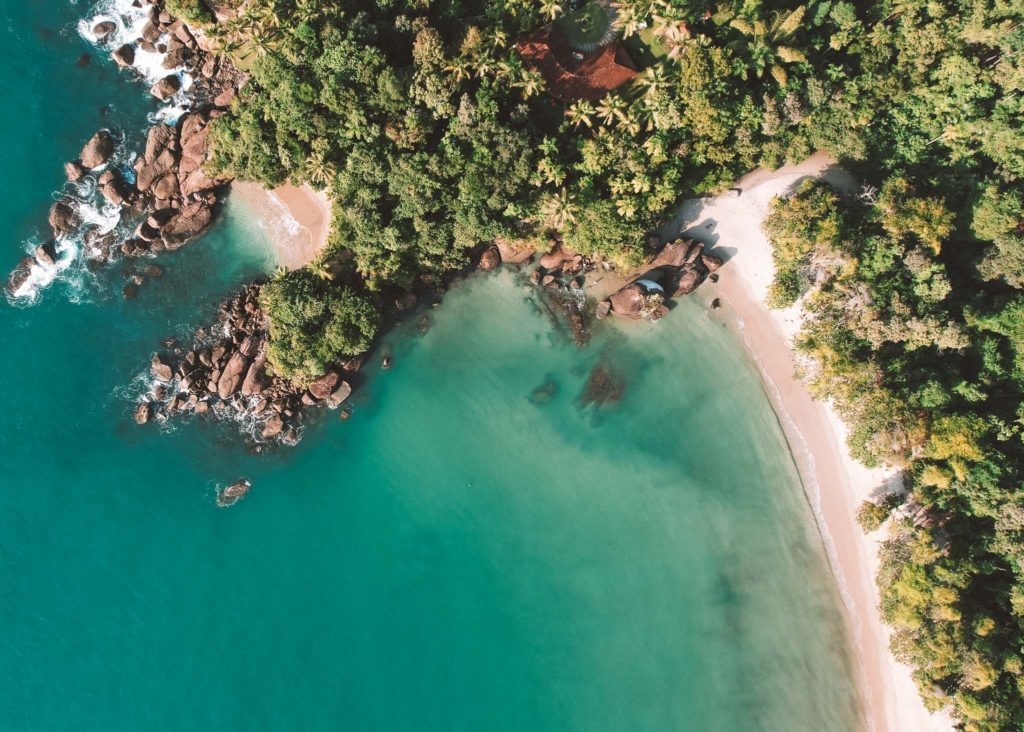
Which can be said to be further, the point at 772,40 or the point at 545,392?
the point at 545,392

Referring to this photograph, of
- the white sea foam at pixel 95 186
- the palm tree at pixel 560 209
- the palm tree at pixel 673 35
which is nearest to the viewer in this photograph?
the palm tree at pixel 673 35

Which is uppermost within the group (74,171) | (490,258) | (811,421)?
(74,171)

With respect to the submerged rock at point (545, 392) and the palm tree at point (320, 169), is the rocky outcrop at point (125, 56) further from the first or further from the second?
the submerged rock at point (545, 392)

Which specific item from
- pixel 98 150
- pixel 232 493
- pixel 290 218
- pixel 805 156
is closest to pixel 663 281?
pixel 805 156

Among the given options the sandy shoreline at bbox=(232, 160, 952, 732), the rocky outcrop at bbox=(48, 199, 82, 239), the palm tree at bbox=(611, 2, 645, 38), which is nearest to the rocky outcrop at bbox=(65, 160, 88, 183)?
the rocky outcrop at bbox=(48, 199, 82, 239)

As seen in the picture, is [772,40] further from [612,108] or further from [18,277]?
[18,277]

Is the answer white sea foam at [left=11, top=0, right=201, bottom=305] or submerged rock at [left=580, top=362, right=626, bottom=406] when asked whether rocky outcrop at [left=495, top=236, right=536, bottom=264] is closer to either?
submerged rock at [left=580, top=362, right=626, bottom=406]

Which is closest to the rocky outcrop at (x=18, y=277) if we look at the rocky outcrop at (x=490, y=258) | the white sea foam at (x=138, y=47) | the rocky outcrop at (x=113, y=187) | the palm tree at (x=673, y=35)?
the rocky outcrop at (x=113, y=187)
